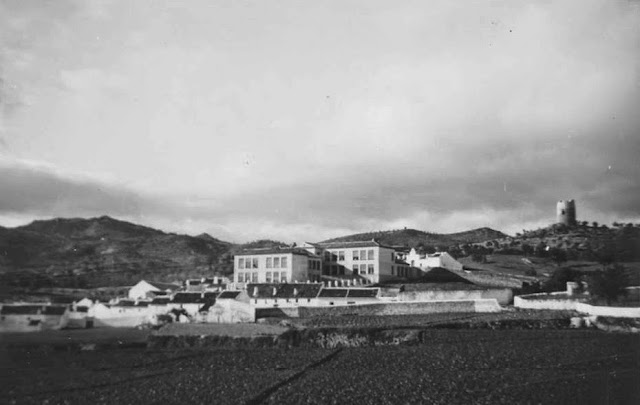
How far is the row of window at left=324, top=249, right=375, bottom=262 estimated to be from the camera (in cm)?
5150

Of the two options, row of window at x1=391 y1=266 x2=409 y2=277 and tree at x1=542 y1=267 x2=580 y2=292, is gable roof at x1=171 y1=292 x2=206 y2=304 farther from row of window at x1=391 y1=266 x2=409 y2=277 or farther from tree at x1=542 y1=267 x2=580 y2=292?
tree at x1=542 y1=267 x2=580 y2=292

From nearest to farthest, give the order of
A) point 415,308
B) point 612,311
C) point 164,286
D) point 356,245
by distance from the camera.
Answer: point 612,311, point 164,286, point 415,308, point 356,245

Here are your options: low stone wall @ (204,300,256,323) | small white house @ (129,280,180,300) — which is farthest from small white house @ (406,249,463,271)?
small white house @ (129,280,180,300)

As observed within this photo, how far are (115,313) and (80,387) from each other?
44.1ft

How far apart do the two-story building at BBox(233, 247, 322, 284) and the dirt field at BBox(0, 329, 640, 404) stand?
2189 centimetres

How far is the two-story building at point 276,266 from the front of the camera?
49.9 m

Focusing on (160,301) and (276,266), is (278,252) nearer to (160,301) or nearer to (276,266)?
(276,266)

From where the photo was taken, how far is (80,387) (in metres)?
17.3

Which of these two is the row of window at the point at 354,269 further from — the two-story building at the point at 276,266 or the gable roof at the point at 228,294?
the gable roof at the point at 228,294

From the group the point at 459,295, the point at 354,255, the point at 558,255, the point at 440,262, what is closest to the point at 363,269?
the point at 354,255

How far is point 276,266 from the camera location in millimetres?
50406

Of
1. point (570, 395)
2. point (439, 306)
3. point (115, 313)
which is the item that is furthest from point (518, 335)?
point (115, 313)

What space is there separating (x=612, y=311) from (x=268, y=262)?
2812 centimetres

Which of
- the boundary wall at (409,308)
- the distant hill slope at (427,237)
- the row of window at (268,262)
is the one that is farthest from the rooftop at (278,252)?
the distant hill slope at (427,237)
